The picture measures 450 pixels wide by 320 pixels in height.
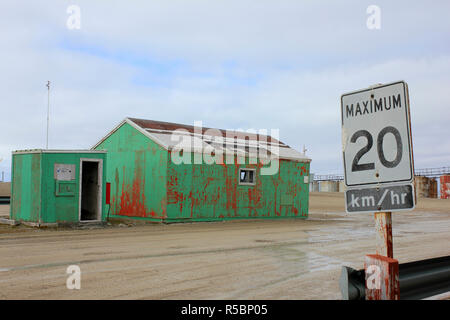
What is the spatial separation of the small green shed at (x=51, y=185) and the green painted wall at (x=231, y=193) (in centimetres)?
298

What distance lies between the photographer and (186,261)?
8359mm

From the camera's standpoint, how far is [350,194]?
14.1ft

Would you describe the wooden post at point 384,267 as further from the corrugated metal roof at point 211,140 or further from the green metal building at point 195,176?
the corrugated metal roof at point 211,140

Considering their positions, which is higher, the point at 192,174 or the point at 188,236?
the point at 192,174

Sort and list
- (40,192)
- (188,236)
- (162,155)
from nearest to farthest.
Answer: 1. (188,236)
2. (40,192)
3. (162,155)

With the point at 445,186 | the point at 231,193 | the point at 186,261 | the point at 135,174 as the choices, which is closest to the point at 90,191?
the point at 135,174

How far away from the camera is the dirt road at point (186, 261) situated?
19.6 feet

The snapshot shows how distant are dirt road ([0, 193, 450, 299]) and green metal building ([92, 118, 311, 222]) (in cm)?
354

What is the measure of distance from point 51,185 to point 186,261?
8.32 meters

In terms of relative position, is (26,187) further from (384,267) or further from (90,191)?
(384,267)

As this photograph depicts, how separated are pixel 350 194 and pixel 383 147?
→ 56cm

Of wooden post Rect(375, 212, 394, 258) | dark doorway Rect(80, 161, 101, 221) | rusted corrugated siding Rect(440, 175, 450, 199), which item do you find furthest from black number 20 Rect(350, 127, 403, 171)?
rusted corrugated siding Rect(440, 175, 450, 199)
